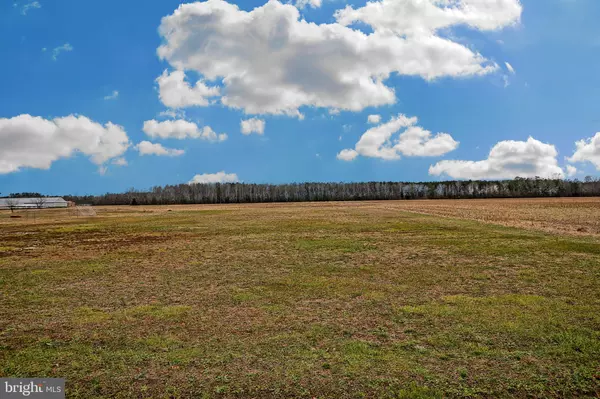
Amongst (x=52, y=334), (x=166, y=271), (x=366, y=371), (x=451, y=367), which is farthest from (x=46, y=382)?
(x=166, y=271)

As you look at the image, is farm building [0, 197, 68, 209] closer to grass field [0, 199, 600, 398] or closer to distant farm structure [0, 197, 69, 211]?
distant farm structure [0, 197, 69, 211]

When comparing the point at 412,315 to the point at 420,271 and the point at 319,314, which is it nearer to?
the point at 319,314

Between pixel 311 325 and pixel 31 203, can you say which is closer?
pixel 311 325

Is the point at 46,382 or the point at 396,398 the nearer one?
the point at 396,398

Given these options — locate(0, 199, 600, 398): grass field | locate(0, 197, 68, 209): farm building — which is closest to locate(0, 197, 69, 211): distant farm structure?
locate(0, 197, 68, 209): farm building

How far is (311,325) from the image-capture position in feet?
33.0

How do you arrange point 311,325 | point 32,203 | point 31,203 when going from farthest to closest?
1. point 31,203
2. point 32,203
3. point 311,325

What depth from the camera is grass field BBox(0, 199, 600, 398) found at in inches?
282

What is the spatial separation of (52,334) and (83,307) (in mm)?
2542

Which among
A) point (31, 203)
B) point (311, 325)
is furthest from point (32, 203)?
point (311, 325)

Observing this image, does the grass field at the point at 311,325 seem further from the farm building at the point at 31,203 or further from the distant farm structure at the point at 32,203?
the farm building at the point at 31,203

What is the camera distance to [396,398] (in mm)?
6559

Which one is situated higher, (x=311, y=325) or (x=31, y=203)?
(x=31, y=203)

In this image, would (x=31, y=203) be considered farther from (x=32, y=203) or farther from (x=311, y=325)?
(x=311, y=325)
